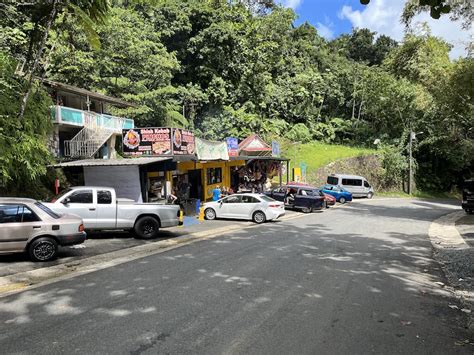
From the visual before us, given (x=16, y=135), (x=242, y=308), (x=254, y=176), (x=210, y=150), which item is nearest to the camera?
(x=242, y=308)

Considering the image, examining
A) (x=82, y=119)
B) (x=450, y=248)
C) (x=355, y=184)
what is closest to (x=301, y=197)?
(x=450, y=248)

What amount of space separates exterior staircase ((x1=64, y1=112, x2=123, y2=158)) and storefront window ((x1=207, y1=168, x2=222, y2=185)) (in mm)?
7452

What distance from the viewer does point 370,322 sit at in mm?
6215

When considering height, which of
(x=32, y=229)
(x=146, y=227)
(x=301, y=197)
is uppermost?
(x=301, y=197)

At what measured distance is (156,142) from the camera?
20266 millimetres

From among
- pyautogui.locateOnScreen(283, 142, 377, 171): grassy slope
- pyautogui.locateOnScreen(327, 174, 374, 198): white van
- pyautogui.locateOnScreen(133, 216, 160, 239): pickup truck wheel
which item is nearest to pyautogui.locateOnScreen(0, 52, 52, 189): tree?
pyautogui.locateOnScreen(133, 216, 160, 239): pickup truck wheel

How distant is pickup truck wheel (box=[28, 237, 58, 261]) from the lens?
1003 centimetres

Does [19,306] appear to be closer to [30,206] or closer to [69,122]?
[30,206]

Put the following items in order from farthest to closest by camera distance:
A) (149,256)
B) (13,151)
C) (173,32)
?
1. (173,32)
2. (13,151)
3. (149,256)

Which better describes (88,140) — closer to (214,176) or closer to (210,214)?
(210,214)

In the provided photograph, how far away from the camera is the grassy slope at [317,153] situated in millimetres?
46219

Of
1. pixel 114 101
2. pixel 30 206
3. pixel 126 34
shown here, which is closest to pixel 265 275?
pixel 30 206

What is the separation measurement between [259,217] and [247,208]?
74cm

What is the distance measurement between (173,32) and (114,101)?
802 inches
